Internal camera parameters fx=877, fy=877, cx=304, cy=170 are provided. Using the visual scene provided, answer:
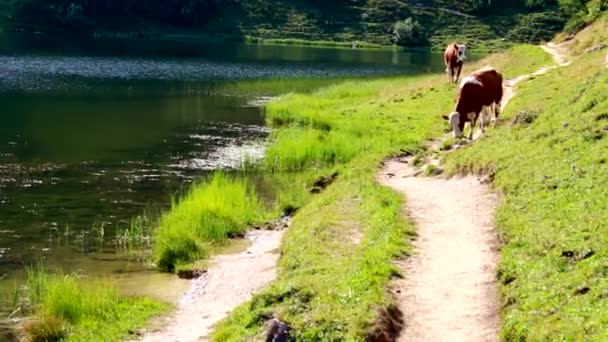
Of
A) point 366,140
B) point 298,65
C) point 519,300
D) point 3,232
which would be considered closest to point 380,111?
point 366,140

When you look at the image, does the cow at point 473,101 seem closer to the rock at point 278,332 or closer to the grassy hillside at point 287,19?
the rock at point 278,332

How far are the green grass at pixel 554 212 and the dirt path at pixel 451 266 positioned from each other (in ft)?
1.40

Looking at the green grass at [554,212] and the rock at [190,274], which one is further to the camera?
the rock at [190,274]

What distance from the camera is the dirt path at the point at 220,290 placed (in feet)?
58.4

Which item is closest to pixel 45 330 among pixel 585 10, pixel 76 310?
pixel 76 310

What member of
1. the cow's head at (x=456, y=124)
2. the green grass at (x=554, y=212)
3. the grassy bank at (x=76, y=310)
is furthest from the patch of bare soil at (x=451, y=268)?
Result: the cow's head at (x=456, y=124)

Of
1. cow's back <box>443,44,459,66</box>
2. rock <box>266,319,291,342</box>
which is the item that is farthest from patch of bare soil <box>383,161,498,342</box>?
cow's back <box>443,44,459,66</box>

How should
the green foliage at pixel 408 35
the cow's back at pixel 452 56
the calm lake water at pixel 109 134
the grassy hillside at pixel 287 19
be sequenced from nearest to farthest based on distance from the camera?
the calm lake water at pixel 109 134 < the cow's back at pixel 452 56 < the grassy hillside at pixel 287 19 < the green foliage at pixel 408 35

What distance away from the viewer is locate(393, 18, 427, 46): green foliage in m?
155

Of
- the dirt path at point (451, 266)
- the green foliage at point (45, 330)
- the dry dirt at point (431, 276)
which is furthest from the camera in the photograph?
the green foliage at point (45, 330)

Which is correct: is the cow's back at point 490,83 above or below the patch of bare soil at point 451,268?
above

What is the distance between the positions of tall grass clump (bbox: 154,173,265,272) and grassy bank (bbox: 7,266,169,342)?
312 cm

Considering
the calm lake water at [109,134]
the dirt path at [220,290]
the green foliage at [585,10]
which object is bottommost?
the calm lake water at [109,134]

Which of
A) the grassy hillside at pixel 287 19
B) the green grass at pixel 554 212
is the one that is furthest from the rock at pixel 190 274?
the grassy hillside at pixel 287 19
